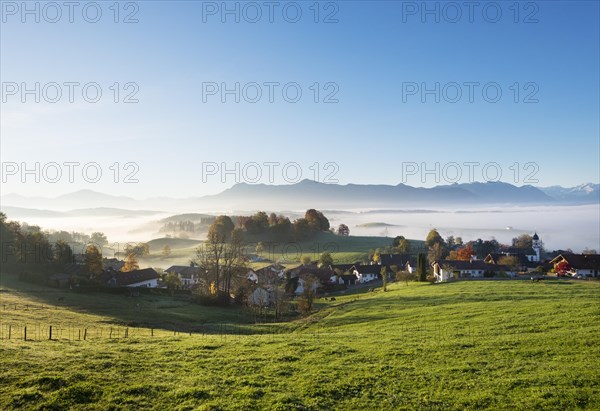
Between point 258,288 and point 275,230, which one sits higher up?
point 275,230

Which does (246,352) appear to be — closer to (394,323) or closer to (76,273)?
(394,323)

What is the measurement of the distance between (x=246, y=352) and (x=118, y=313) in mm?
31408

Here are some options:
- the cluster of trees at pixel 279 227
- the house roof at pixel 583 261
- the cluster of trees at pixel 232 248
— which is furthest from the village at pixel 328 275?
the cluster of trees at pixel 279 227

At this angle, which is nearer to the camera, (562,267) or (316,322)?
(316,322)

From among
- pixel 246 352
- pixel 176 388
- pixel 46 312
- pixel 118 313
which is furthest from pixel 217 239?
pixel 176 388

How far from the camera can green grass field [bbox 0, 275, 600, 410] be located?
18.5m

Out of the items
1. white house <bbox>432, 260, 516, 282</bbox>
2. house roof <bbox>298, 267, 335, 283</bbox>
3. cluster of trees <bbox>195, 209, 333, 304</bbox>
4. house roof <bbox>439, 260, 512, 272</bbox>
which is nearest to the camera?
cluster of trees <bbox>195, 209, 333, 304</bbox>

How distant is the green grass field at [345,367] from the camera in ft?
60.8

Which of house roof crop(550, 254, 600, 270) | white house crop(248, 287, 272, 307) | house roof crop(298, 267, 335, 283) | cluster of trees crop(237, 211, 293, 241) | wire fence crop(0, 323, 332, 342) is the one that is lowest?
white house crop(248, 287, 272, 307)

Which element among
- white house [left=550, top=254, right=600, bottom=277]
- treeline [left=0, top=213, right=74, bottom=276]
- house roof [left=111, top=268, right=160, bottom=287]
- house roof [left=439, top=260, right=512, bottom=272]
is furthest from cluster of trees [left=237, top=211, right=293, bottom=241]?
white house [left=550, top=254, right=600, bottom=277]

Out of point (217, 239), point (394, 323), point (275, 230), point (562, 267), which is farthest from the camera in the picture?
point (275, 230)

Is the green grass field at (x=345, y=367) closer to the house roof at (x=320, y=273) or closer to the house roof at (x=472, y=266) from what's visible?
the house roof at (x=472, y=266)

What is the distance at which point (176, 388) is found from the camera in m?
19.9

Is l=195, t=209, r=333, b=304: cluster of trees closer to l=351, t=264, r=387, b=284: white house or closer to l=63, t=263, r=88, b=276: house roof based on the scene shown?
l=351, t=264, r=387, b=284: white house
